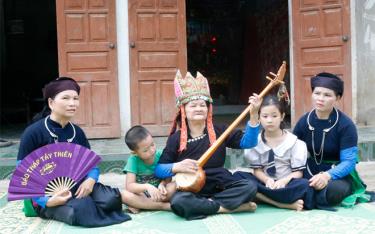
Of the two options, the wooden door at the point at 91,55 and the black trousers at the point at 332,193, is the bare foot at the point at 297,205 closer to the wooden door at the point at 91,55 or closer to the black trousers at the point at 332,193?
the black trousers at the point at 332,193

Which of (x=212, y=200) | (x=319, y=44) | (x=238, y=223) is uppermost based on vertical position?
(x=319, y=44)

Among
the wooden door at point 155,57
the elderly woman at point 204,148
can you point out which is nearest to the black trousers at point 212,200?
the elderly woman at point 204,148

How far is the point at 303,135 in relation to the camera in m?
4.07

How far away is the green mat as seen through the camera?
10.8 feet

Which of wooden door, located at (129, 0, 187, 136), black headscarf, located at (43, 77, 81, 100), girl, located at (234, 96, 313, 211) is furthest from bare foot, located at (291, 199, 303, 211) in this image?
wooden door, located at (129, 0, 187, 136)

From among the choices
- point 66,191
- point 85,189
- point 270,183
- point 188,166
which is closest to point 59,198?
point 66,191

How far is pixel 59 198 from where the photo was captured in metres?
3.48

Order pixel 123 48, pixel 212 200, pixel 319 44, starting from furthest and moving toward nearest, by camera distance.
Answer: pixel 319 44 < pixel 123 48 < pixel 212 200

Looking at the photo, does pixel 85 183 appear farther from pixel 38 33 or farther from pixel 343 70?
pixel 38 33

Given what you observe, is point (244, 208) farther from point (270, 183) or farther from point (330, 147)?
point (330, 147)

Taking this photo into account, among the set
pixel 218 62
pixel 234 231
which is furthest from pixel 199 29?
pixel 234 231

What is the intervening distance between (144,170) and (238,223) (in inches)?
32.6

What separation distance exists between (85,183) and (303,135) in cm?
166

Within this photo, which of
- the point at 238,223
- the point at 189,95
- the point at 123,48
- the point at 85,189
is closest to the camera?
the point at 238,223
